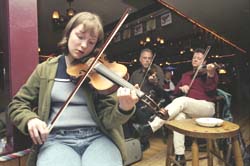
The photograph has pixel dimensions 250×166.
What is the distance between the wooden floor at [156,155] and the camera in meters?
2.14

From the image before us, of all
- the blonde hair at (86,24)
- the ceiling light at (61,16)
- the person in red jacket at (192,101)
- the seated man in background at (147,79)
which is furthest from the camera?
the seated man in background at (147,79)

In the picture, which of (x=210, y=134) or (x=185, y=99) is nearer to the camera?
(x=210, y=134)

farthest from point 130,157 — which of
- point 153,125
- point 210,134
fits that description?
point 210,134

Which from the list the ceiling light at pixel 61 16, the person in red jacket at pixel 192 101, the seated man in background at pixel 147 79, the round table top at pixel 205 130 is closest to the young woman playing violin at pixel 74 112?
the round table top at pixel 205 130

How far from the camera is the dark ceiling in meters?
2.39

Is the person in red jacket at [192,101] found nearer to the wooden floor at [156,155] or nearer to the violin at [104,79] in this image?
the wooden floor at [156,155]

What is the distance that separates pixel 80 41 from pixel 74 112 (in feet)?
0.92

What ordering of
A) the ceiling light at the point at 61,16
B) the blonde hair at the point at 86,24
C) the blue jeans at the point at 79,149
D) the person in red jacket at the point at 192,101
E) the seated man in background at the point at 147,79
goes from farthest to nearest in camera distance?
the seated man in background at the point at 147,79 → the ceiling light at the point at 61,16 → the person in red jacket at the point at 192,101 → the blonde hair at the point at 86,24 → the blue jeans at the point at 79,149

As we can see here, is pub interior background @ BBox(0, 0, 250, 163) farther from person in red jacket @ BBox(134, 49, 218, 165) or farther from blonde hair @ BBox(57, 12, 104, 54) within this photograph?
person in red jacket @ BBox(134, 49, 218, 165)

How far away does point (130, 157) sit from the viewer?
81.7 inches

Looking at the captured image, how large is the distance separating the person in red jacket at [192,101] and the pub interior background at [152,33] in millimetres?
494

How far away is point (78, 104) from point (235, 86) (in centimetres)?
795

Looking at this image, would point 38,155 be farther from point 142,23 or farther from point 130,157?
point 142,23

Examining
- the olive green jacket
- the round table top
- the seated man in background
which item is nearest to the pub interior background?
the seated man in background
